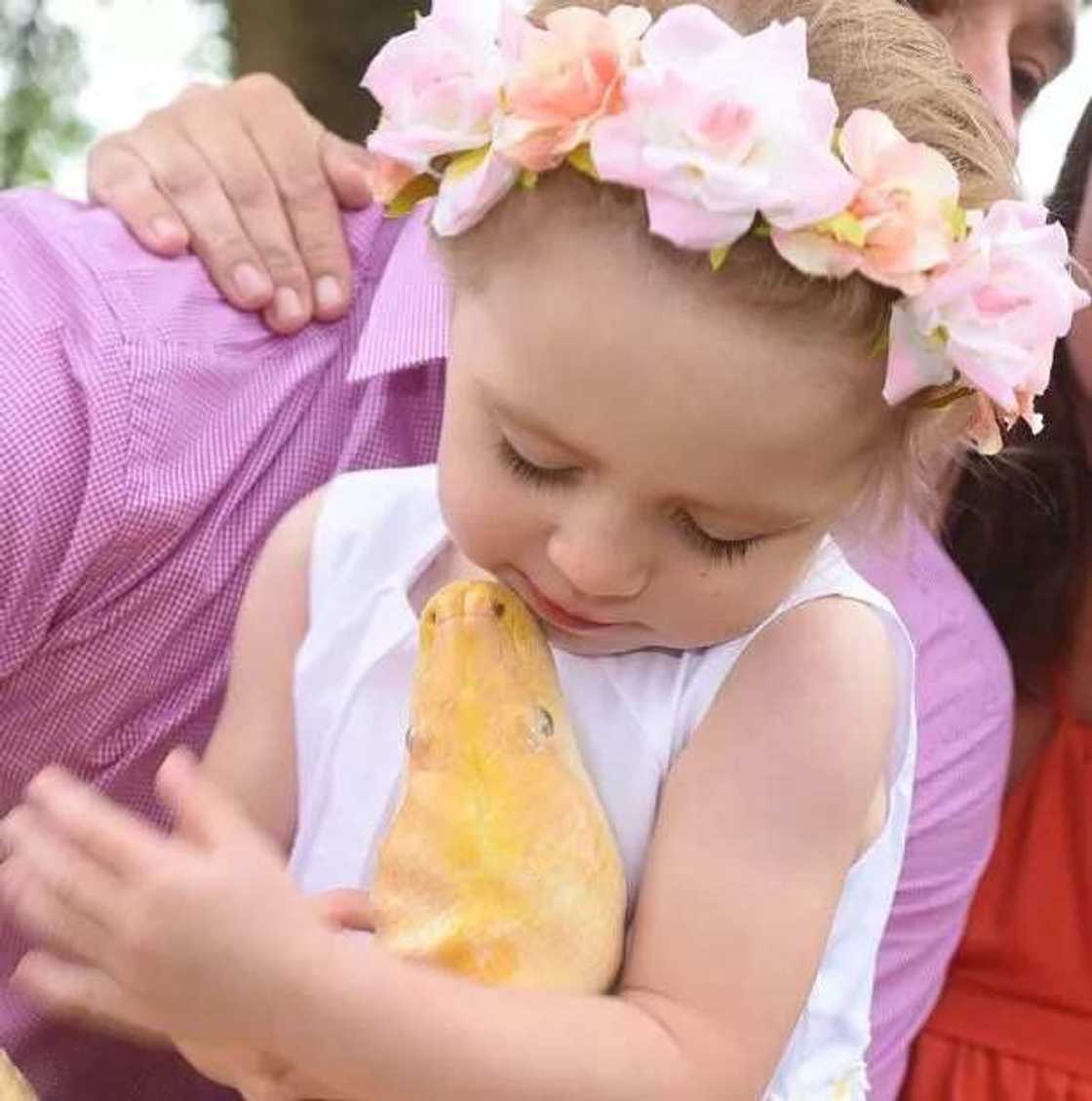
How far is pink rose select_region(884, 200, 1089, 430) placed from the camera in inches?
52.4

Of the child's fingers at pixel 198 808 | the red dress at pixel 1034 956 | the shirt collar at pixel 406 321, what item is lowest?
the red dress at pixel 1034 956

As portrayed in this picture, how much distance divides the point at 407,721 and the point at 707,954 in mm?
338

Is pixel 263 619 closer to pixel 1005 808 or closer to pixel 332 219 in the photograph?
pixel 332 219

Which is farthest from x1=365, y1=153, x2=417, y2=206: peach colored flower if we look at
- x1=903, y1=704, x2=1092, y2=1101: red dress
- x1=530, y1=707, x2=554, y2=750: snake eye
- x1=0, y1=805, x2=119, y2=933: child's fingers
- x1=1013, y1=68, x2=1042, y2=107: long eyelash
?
x1=903, y1=704, x2=1092, y2=1101: red dress

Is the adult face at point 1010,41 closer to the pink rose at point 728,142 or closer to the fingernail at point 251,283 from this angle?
the fingernail at point 251,283

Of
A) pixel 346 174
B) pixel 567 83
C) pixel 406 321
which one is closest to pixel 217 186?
pixel 346 174

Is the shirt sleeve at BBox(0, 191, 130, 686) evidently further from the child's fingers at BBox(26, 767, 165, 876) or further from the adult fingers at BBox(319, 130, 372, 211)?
the child's fingers at BBox(26, 767, 165, 876)

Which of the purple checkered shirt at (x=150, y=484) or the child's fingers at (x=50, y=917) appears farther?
the purple checkered shirt at (x=150, y=484)

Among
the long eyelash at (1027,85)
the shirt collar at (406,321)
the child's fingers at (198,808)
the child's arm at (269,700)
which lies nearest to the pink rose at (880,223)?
the child's fingers at (198,808)

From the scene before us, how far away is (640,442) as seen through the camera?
1343 mm

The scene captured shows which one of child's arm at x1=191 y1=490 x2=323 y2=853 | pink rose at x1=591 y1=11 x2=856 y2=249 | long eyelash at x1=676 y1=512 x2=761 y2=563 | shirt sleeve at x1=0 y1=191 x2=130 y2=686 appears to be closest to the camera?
pink rose at x1=591 y1=11 x2=856 y2=249

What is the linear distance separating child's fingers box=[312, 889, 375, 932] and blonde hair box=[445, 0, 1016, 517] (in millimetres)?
471

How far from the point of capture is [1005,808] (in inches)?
105

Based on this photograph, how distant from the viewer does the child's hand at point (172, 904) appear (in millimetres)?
1294
